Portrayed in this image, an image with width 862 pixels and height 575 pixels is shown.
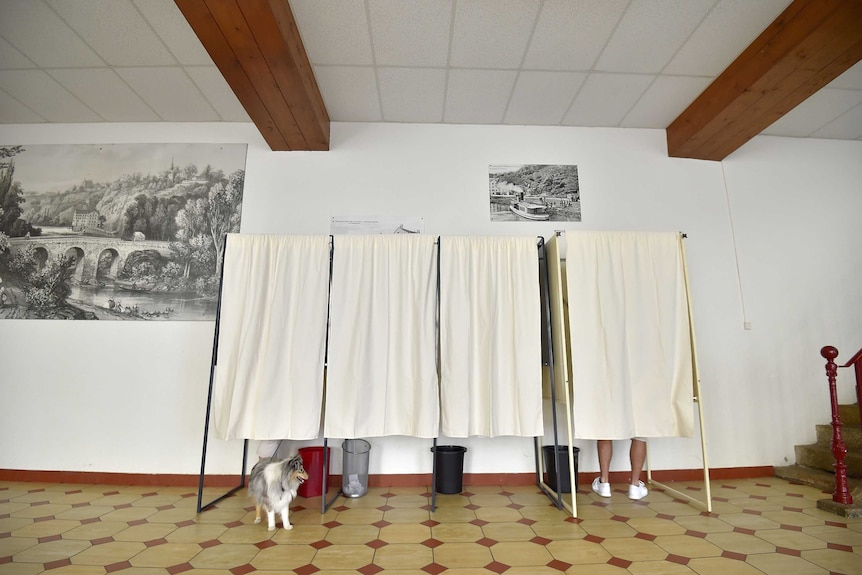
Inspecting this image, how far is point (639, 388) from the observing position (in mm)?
2959

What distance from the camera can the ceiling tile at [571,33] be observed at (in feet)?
8.87

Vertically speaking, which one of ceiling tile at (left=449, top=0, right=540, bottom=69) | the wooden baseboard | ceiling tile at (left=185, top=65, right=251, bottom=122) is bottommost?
the wooden baseboard

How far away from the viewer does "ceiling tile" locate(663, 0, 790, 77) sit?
2.68 metres

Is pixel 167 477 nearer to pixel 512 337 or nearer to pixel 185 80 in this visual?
pixel 512 337

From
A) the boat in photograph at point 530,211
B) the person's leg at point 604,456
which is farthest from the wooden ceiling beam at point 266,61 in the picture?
the person's leg at point 604,456

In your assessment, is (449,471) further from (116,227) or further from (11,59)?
(11,59)

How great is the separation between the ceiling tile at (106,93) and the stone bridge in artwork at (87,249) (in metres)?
1.18

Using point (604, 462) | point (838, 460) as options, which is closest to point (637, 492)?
point (604, 462)

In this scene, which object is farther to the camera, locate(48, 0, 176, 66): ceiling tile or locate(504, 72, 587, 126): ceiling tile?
locate(504, 72, 587, 126): ceiling tile

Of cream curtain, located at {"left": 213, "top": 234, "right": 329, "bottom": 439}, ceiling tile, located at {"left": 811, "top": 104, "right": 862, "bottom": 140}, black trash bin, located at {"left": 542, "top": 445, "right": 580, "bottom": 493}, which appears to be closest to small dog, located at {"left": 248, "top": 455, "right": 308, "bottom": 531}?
cream curtain, located at {"left": 213, "top": 234, "right": 329, "bottom": 439}

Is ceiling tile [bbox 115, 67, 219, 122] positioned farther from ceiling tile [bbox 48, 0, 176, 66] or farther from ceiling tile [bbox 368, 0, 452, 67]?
ceiling tile [bbox 368, 0, 452, 67]

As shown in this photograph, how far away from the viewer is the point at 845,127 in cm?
404

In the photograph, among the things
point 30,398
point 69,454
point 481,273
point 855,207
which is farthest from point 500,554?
point 855,207

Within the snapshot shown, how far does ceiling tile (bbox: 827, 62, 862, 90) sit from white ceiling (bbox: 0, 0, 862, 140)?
12 mm
